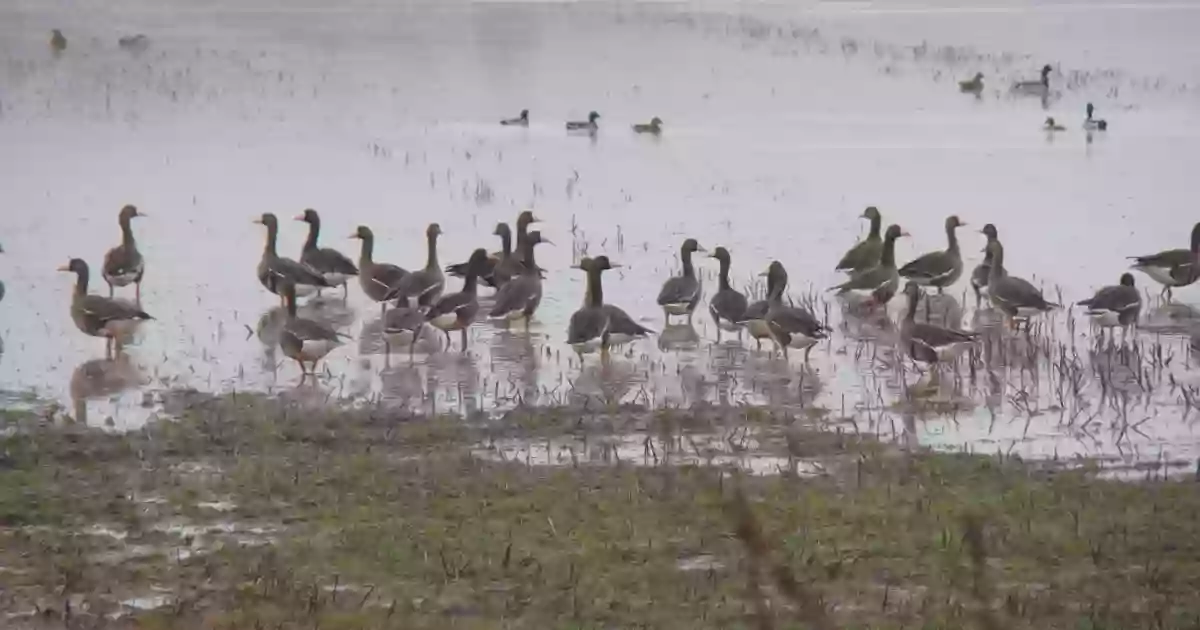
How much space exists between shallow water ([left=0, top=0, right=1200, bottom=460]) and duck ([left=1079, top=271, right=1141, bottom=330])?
1.03 feet

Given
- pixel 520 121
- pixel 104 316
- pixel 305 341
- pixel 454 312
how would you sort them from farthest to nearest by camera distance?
pixel 520 121 → pixel 454 312 → pixel 104 316 → pixel 305 341

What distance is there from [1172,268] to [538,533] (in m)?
8.87

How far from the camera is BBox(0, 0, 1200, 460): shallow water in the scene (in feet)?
38.2

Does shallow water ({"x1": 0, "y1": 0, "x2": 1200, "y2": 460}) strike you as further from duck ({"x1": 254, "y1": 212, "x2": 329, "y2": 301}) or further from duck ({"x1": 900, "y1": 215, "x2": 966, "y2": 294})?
duck ({"x1": 900, "y1": 215, "x2": 966, "y2": 294})

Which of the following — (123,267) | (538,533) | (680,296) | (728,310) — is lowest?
(538,533)

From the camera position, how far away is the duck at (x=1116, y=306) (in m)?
13.3

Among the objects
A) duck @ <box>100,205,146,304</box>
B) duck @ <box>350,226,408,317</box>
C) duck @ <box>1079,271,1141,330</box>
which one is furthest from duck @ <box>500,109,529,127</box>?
duck @ <box>1079,271,1141,330</box>

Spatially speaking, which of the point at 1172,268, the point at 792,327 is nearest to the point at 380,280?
the point at 792,327

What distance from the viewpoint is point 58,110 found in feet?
98.1

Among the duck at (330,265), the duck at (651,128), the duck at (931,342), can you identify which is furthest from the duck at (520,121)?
the duck at (931,342)

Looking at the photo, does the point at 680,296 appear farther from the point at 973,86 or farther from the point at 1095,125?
the point at 973,86

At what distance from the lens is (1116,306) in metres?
13.4

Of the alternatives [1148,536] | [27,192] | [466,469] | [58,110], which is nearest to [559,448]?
[466,469]

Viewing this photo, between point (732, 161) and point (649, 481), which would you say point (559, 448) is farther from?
point (732, 161)
